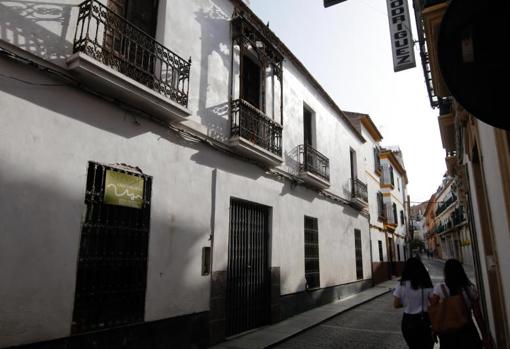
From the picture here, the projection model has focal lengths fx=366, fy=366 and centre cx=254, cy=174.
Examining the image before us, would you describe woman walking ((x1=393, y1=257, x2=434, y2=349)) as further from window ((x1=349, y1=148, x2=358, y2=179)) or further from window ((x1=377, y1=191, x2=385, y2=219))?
window ((x1=377, y1=191, x2=385, y2=219))

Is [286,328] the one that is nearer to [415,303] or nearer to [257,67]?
[415,303]

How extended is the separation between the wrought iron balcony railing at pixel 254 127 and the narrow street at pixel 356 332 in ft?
13.0

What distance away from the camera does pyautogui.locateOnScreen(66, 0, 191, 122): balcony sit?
4.59 meters

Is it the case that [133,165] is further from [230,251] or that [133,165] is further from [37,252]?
[230,251]

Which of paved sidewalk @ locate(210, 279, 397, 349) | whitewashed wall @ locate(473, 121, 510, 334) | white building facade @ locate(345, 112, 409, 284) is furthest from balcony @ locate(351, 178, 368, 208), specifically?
whitewashed wall @ locate(473, 121, 510, 334)

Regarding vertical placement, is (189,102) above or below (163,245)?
above

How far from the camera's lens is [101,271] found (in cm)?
467

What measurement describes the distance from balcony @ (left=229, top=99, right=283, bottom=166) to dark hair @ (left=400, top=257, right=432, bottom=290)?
389cm

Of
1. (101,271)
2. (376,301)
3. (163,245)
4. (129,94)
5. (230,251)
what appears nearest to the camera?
(101,271)

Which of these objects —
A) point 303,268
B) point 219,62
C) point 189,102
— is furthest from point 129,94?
point 303,268

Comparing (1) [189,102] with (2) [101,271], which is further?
(1) [189,102]

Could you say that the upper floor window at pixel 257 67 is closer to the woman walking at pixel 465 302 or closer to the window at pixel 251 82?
the window at pixel 251 82

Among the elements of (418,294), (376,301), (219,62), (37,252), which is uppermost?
(219,62)

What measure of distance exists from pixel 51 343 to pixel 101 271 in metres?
0.95
